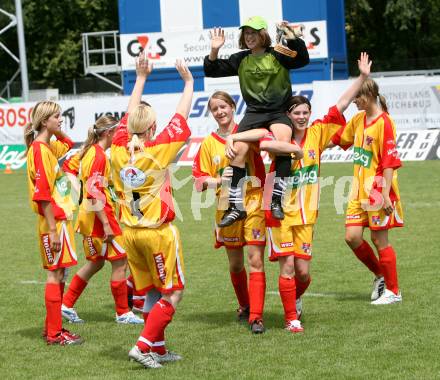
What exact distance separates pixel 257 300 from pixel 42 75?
41.9 m

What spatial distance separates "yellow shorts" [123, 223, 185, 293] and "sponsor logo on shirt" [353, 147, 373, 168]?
2423mm

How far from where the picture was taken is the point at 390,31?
44469 millimetres

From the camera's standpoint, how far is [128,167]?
6.70m

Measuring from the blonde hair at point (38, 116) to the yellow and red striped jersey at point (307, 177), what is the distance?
1.70 metres

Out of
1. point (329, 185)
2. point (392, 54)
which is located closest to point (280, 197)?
point (329, 185)

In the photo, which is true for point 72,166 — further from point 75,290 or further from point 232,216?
point 232,216

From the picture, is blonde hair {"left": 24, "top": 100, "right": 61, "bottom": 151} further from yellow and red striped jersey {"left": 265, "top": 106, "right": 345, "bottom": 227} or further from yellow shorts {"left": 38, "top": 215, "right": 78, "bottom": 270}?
yellow and red striped jersey {"left": 265, "top": 106, "right": 345, "bottom": 227}

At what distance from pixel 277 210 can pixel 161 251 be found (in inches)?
49.6

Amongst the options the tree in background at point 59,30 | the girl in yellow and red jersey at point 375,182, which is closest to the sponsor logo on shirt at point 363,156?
the girl in yellow and red jersey at point 375,182

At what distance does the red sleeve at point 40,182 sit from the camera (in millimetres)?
7333

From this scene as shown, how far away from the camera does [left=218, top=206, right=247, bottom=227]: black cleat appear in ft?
25.2

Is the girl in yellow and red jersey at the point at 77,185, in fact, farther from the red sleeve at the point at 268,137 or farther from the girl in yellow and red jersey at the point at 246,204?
the red sleeve at the point at 268,137

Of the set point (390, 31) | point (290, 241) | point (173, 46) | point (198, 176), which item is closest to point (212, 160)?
point (198, 176)

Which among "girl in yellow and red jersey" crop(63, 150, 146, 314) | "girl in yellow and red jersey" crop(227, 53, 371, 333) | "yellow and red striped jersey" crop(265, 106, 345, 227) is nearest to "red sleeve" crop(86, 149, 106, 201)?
"girl in yellow and red jersey" crop(63, 150, 146, 314)
